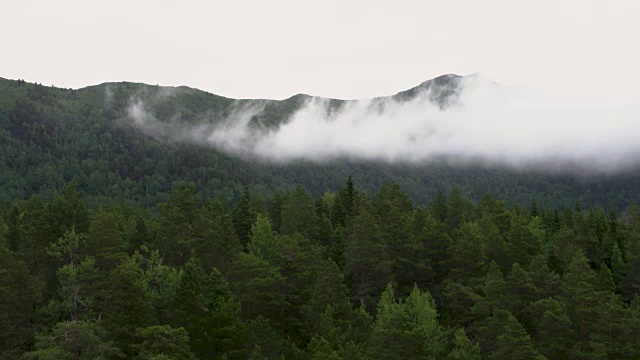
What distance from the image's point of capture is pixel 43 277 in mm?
46500

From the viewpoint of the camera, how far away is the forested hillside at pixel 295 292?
1438 inches

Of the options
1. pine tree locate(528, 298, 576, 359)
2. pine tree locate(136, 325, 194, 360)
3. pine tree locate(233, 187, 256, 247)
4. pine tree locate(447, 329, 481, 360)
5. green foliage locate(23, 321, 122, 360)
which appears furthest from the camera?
pine tree locate(233, 187, 256, 247)

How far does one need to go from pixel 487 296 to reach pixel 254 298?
66.5 feet

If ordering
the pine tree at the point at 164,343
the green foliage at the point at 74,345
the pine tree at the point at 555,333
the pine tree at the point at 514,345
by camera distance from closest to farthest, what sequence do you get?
the green foliage at the point at 74,345 < the pine tree at the point at 164,343 < the pine tree at the point at 514,345 < the pine tree at the point at 555,333

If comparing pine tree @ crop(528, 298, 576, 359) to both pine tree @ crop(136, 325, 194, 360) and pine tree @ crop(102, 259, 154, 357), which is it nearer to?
pine tree @ crop(136, 325, 194, 360)

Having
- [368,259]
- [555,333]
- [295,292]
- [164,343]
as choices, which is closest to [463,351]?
[555,333]

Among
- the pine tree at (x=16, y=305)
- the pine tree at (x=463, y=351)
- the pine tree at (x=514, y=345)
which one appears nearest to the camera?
the pine tree at (x=16, y=305)

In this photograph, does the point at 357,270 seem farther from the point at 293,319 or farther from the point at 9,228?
the point at 9,228

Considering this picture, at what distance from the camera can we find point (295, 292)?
5178 cm

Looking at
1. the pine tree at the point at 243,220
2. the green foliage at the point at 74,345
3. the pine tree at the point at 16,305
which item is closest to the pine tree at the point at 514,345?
the green foliage at the point at 74,345

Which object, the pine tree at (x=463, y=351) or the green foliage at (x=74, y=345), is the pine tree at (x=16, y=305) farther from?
the pine tree at (x=463, y=351)

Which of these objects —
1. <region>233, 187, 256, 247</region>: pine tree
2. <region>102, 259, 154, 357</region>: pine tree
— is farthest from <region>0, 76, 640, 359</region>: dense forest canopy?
<region>233, 187, 256, 247</region>: pine tree

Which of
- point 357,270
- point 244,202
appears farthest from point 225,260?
point 244,202

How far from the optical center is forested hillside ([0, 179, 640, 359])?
36.5 m
